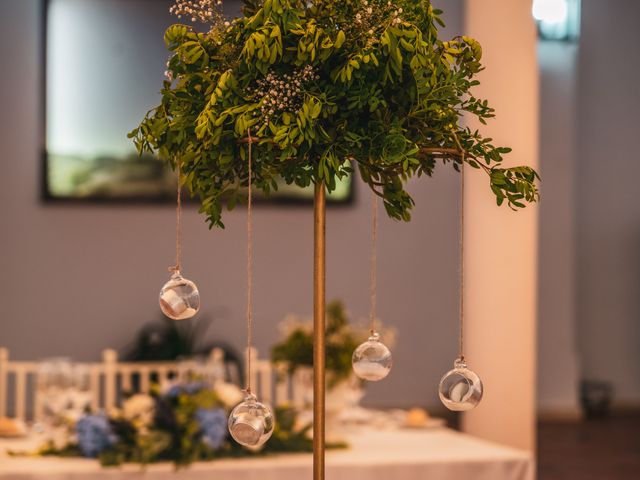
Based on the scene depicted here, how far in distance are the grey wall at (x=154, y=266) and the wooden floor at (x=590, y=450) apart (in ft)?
3.67

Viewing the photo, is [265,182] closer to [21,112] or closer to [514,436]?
[514,436]

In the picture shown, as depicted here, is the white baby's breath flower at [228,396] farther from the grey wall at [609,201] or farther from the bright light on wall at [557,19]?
the grey wall at [609,201]

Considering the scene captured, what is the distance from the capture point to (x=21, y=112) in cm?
737

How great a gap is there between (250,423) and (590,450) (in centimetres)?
613

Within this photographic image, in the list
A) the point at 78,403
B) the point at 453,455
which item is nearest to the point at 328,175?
the point at 453,455

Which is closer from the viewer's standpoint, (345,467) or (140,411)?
(345,467)

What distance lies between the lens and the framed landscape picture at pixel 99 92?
7324mm

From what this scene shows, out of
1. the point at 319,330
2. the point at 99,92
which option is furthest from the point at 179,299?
the point at 99,92

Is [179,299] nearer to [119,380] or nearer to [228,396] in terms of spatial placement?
[228,396]

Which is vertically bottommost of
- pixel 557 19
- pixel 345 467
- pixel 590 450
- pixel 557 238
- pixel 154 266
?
pixel 590 450

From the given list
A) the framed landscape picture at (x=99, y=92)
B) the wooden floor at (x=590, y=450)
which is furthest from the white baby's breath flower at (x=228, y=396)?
the framed landscape picture at (x=99, y=92)

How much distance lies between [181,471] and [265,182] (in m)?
1.43

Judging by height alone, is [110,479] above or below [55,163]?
below

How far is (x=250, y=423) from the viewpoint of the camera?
1.30m
